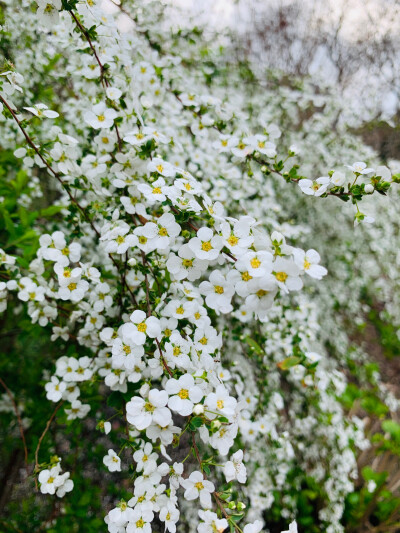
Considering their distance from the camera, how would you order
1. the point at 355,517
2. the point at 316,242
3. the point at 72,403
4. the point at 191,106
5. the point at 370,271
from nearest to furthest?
the point at 72,403 → the point at 191,106 → the point at 355,517 → the point at 316,242 → the point at 370,271

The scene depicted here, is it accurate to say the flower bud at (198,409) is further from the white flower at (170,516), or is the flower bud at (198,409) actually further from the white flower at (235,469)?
the white flower at (170,516)

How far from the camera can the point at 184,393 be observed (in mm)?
1011

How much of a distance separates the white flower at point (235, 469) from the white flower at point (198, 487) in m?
0.09

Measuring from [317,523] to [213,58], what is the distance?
449 cm

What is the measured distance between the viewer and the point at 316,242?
4559mm

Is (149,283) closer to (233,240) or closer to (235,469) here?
(233,240)

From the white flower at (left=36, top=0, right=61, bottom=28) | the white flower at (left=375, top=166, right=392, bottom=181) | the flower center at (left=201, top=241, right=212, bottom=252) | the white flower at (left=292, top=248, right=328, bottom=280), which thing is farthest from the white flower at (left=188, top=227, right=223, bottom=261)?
the white flower at (left=36, top=0, right=61, bottom=28)

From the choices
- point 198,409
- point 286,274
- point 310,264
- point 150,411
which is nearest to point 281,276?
point 286,274

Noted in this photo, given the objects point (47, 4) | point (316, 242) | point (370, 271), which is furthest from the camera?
point (370, 271)

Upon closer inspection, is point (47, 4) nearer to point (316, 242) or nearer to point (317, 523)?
point (316, 242)

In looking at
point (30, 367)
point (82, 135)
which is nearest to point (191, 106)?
point (82, 135)

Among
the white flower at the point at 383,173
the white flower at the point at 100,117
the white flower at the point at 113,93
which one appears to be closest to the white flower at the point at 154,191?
the white flower at the point at 100,117

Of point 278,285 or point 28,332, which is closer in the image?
point 278,285

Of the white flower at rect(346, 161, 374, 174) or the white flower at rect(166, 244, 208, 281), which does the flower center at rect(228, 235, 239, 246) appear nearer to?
the white flower at rect(166, 244, 208, 281)
